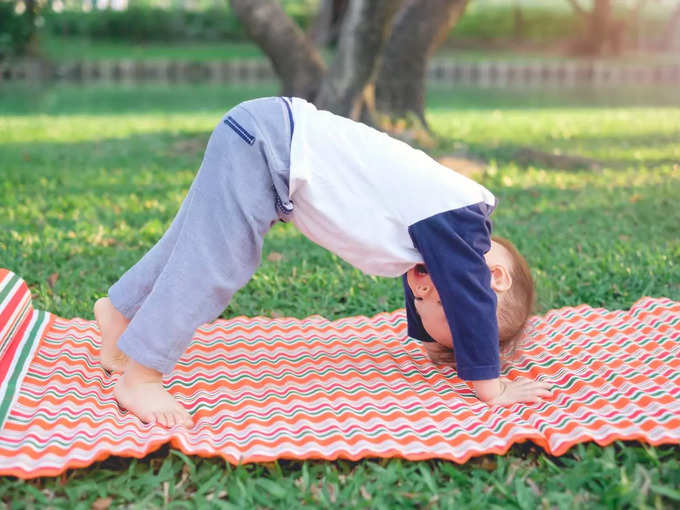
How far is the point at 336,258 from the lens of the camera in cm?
421

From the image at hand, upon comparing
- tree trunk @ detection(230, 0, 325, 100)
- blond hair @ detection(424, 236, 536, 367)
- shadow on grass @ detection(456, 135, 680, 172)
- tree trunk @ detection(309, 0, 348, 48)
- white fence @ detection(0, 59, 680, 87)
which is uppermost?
blond hair @ detection(424, 236, 536, 367)

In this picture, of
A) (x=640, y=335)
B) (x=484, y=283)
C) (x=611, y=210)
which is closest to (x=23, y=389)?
(x=484, y=283)

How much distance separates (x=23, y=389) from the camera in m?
2.48

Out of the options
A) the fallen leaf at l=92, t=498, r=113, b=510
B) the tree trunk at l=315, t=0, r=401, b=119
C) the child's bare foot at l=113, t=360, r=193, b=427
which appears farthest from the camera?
the tree trunk at l=315, t=0, r=401, b=119

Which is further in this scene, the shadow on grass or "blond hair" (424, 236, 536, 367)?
the shadow on grass

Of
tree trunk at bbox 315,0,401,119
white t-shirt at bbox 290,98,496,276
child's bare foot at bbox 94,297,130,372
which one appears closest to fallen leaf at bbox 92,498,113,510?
child's bare foot at bbox 94,297,130,372

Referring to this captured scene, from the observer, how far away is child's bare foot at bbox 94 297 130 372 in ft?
8.86

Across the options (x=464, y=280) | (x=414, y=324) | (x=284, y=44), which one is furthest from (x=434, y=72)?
(x=464, y=280)

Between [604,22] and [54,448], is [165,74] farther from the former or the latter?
[54,448]

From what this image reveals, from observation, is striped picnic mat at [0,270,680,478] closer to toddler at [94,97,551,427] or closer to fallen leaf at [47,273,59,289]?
toddler at [94,97,551,427]

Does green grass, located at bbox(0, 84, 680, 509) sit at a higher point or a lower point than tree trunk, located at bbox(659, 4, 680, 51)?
higher

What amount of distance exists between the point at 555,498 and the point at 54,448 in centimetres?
127

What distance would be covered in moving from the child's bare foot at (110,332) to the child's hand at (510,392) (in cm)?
118

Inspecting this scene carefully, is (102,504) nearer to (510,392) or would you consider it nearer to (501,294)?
(510,392)
